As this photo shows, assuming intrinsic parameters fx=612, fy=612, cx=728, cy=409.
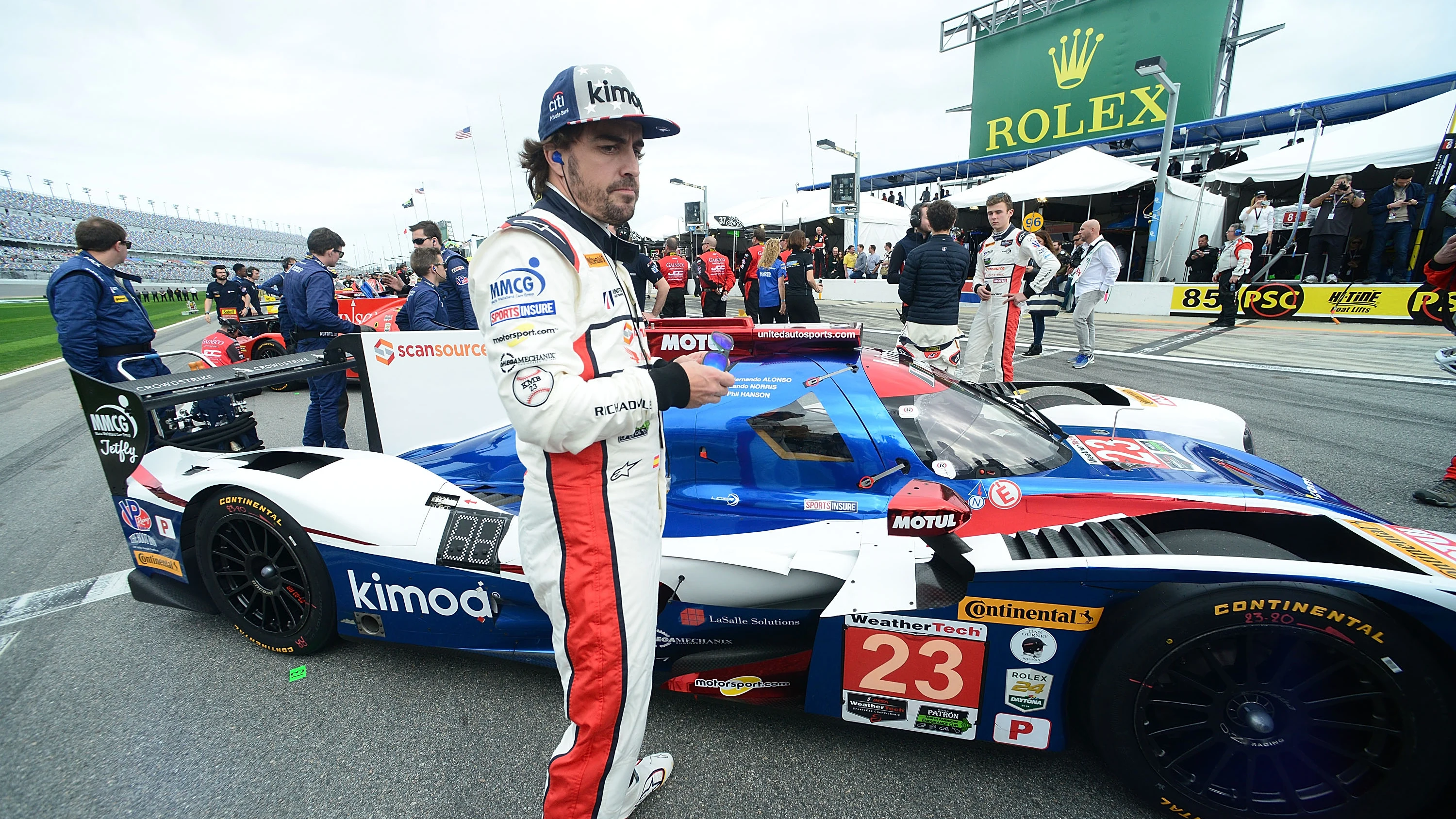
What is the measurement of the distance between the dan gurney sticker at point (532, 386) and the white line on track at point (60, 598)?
3028 mm

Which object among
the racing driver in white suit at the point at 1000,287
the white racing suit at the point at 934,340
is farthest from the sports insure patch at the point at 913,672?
the racing driver in white suit at the point at 1000,287

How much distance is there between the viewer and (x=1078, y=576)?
151 centimetres

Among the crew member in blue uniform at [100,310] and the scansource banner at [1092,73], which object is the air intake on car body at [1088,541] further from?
the scansource banner at [1092,73]

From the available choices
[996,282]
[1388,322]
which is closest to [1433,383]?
[996,282]

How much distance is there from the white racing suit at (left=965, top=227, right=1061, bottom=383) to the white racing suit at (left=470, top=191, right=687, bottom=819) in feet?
16.1

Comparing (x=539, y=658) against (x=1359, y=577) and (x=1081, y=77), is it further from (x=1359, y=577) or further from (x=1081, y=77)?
(x=1081, y=77)

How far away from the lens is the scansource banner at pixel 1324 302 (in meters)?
9.15

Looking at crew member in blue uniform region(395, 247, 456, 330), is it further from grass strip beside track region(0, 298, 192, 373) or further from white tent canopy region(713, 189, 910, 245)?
white tent canopy region(713, 189, 910, 245)

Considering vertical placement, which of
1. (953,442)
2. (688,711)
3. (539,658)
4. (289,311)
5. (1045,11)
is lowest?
(688,711)

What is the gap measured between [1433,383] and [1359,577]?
7016 millimetres

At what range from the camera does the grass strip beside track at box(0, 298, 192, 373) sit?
37.7ft

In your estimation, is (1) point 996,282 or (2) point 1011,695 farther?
(1) point 996,282

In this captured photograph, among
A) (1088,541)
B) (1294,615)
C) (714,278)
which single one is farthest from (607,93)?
(714,278)

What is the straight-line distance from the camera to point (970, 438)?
2.20 meters
